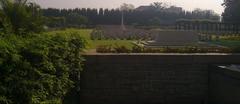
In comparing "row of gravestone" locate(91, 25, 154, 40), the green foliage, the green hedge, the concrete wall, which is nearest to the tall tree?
"row of gravestone" locate(91, 25, 154, 40)

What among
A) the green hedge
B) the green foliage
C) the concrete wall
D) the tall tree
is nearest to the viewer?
the green hedge

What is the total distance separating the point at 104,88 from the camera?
7703 mm

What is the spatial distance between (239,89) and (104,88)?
7.75ft

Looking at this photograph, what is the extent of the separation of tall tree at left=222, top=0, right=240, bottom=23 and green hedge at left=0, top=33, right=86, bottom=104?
43.4 metres

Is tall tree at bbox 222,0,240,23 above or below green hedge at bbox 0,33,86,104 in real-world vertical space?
above

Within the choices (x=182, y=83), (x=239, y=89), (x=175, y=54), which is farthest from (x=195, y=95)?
(x=239, y=89)

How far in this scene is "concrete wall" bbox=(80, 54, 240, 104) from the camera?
7633 millimetres

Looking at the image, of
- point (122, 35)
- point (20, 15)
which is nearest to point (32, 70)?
point (20, 15)

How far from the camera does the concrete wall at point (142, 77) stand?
25.0 ft

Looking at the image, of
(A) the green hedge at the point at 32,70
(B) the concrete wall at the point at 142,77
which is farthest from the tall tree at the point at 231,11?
(A) the green hedge at the point at 32,70

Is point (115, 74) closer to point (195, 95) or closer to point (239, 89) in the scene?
point (195, 95)

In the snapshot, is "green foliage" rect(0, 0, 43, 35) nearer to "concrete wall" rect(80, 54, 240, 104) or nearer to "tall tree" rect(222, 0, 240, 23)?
"concrete wall" rect(80, 54, 240, 104)

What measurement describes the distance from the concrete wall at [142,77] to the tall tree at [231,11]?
40.6 m

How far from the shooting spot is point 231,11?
51.2 m
